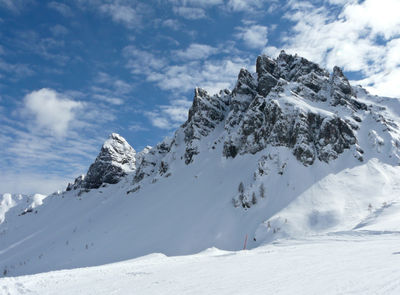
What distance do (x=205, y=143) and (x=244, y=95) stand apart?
483 inches

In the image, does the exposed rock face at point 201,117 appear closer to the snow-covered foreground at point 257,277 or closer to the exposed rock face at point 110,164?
the exposed rock face at point 110,164

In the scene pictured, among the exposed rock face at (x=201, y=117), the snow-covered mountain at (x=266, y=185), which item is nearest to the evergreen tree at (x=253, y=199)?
the snow-covered mountain at (x=266, y=185)

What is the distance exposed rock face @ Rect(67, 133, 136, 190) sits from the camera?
78062 millimetres

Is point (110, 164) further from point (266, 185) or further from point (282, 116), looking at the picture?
Answer: point (266, 185)

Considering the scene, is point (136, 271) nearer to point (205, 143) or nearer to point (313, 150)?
point (313, 150)

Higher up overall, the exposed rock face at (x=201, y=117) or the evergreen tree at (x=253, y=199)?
the exposed rock face at (x=201, y=117)

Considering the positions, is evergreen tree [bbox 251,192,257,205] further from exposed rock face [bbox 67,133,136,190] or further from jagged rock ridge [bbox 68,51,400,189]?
exposed rock face [bbox 67,133,136,190]

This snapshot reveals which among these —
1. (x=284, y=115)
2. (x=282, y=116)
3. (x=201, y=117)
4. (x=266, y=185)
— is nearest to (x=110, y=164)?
(x=201, y=117)

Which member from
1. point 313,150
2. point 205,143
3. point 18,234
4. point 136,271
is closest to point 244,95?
point 205,143

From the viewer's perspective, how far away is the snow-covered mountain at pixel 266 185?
24.7 m

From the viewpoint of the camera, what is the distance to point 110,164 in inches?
3110

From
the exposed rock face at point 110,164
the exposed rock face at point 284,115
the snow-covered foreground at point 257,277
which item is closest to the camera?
the snow-covered foreground at point 257,277

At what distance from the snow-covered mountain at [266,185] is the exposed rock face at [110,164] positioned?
2701cm

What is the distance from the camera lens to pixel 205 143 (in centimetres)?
4962
